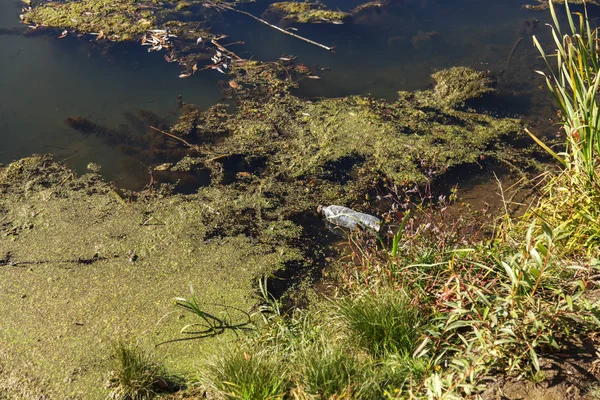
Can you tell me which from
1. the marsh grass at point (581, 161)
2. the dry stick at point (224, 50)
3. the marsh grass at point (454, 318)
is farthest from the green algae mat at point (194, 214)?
the marsh grass at point (581, 161)

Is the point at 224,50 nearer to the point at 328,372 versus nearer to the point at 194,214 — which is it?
the point at 194,214

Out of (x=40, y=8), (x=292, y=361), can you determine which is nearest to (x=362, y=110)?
(x=292, y=361)

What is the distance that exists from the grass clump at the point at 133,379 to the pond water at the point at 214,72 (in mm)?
1372

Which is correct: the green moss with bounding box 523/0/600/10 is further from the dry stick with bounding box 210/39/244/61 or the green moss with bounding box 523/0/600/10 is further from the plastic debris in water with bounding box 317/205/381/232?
the plastic debris in water with bounding box 317/205/381/232

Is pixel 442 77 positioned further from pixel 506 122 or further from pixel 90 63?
pixel 90 63

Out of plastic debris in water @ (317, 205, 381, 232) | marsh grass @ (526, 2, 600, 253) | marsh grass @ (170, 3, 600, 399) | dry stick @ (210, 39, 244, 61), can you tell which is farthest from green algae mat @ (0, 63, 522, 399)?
marsh grass @ (526, 2, 600, 253)

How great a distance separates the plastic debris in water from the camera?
8.33ft

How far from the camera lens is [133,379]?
5.60 ft

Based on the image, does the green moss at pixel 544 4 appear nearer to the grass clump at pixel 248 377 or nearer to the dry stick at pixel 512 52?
Answer: the dry stick at pixel 512 52

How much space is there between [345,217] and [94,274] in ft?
4.23

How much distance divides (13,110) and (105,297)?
7.32 ft

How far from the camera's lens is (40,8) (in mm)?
5023

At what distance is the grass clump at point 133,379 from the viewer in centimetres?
170

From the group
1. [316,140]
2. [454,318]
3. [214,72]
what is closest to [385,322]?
[454,318]
